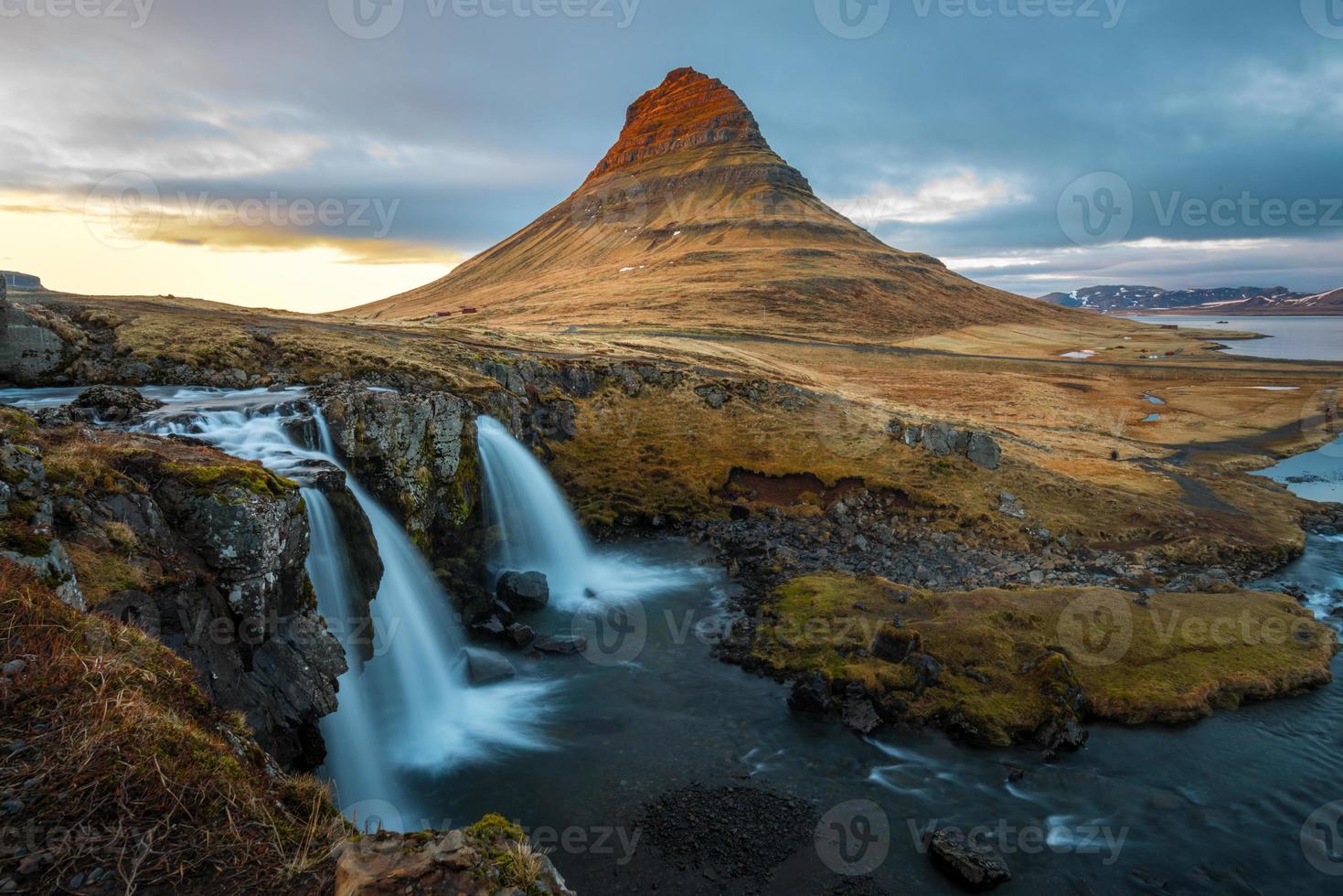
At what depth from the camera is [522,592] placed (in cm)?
2636

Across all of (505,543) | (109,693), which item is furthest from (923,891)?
(505,543)

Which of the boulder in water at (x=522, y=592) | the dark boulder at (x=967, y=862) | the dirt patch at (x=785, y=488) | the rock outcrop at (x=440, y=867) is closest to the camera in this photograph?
the rock outcrop at (x=440, y=867)

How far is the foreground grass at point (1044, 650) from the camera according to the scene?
19484 mm

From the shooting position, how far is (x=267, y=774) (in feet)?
27.1

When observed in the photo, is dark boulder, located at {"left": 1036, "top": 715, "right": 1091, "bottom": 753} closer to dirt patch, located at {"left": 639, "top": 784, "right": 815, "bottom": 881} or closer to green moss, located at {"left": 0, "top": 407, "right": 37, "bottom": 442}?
dirt patch, located at {"left": 639, "top": 784, "right": 815, "bottom": 881}

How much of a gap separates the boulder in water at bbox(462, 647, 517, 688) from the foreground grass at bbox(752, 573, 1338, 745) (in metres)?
8.75

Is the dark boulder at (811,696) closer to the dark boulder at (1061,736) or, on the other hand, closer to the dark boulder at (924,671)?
the dark boulder at (924,671)

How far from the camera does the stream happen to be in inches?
569

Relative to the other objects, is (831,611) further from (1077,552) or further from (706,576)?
(1077,552)

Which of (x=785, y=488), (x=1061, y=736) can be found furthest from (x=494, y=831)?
(x=785, y=488)

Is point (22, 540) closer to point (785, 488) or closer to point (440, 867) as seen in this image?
point (440, 867)

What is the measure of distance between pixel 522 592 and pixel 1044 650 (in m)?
19.3

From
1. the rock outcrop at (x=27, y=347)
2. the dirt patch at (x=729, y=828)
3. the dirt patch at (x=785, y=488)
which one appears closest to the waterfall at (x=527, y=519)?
the dirt patch at (x=785, y=488)

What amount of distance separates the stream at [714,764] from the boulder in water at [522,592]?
2.64 metres
